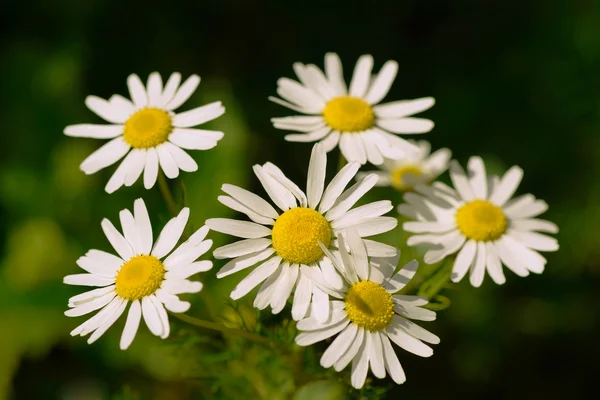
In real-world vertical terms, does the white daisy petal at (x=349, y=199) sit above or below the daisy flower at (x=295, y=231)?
above

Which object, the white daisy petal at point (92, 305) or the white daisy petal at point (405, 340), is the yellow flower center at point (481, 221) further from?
the white daisy petal at point (92, 305)

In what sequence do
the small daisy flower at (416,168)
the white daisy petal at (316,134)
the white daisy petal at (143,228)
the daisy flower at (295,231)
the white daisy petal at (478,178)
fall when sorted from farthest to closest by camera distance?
the small daisy flower at (416,168) → the white daisy petal at (478,178) → the white daisy petal at (316,134) → the white daisy petal at (143,228) → the daisy flower at (295,231)

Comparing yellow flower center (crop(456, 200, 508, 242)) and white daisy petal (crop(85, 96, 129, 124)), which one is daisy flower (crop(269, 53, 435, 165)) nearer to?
yellow flower center (crop(456, 200, 508, 242))

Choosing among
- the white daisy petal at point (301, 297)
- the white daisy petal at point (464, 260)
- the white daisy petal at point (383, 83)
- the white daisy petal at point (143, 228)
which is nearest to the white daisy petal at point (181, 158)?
the white daisy petal at point (143, 228)

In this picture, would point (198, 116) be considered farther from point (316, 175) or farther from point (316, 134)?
point (316, 175)

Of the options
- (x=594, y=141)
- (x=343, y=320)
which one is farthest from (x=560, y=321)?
(x=343, y=320)

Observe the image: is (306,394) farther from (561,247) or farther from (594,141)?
(594,141)
